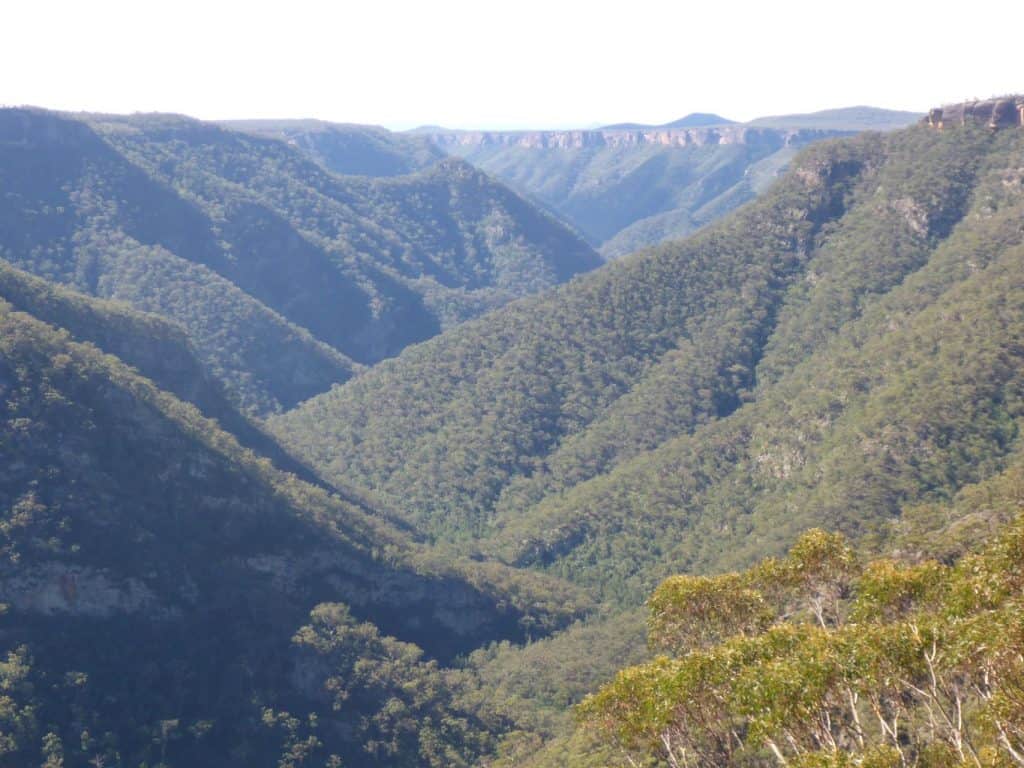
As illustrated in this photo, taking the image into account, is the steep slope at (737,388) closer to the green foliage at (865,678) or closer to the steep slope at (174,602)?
the steep slope at (174,602)

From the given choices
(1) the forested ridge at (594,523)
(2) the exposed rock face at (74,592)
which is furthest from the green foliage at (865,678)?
(2) the exposed rock face at (74,592)

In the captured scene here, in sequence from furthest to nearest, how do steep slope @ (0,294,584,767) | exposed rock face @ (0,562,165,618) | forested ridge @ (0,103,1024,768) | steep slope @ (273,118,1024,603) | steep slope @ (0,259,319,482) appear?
steep slope @ (0,259,319,482), steep slope @ (273,118,1024,603), exposed rock face @ (0,562,165,618), steep slope @ (0,294,584,767), forested ridge @ (0,103,1024,768)

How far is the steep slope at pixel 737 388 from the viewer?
105812mm

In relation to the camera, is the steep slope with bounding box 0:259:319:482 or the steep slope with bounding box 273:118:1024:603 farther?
the steep slope with bounding box 0:259:319:482

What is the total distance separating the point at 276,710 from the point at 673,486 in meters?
70.8

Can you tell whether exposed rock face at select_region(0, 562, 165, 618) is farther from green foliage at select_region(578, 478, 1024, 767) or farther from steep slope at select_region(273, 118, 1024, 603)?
steep slope at select_region(273, 118, 1024, 603)

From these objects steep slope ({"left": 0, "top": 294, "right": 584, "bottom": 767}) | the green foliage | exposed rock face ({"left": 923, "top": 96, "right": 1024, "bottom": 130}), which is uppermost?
exposed rock face ({"left": 923, "top": 96, "right": 1024, "bottom": 130})

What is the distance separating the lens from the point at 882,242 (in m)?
160

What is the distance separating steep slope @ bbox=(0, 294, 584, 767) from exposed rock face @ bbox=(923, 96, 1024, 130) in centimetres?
14698

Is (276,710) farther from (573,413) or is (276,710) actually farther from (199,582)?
(573,413)

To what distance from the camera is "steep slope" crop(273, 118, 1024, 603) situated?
105812mm

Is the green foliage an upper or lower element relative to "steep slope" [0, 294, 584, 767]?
upper

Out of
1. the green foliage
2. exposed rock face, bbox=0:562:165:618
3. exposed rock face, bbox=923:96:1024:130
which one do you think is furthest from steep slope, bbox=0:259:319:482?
exposed rock face, bbox=923:96:1024:130

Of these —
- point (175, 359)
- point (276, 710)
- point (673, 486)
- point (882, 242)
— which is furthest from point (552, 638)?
point (882, 242)
